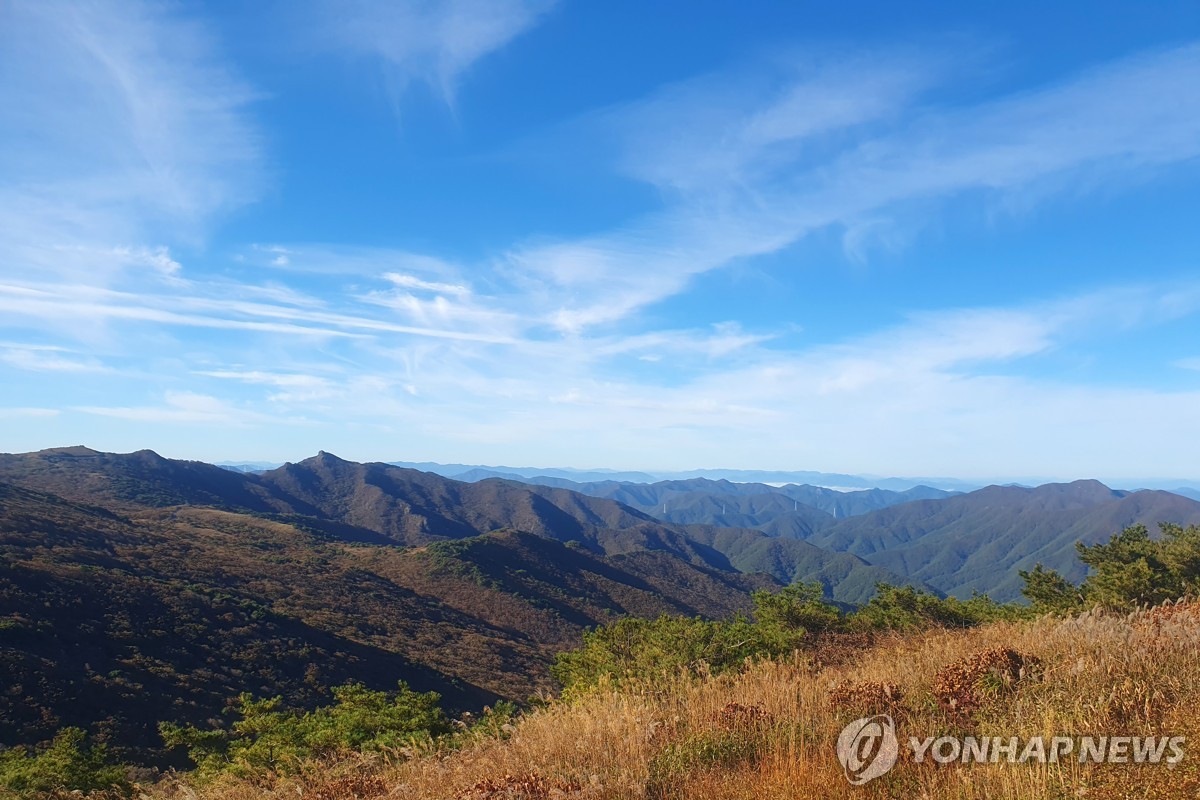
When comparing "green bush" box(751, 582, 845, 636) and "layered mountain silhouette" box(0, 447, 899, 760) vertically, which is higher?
"green bush" box(751, 582, 845, 636)

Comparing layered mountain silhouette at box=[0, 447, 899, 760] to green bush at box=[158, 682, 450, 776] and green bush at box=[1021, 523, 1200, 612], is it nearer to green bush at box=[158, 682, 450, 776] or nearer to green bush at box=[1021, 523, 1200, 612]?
green bush at box=[158, 682, 450, 776]

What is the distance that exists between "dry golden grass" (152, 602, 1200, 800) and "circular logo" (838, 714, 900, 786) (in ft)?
0.30

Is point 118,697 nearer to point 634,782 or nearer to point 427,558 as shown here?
point 634,782

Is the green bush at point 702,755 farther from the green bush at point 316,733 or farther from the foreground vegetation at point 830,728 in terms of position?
the green bush at point 316,733

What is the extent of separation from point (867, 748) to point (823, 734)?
0.53 m

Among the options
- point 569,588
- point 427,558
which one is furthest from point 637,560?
point 427,558

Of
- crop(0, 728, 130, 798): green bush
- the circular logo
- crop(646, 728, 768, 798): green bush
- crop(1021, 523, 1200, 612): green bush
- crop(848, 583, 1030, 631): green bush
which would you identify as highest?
the circular logo

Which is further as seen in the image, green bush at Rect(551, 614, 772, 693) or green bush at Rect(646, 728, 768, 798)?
green bush at Rect(551, 614, 772, 693)

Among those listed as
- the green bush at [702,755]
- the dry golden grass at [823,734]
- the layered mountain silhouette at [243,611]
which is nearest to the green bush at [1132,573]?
the dry golden grass at [823,734]

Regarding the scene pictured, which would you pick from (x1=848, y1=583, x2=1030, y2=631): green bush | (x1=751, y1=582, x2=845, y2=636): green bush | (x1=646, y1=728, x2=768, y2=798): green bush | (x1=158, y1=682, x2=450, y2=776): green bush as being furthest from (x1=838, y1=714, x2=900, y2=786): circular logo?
(x1=848, y1=583, x2=1030, y2=631): green bush

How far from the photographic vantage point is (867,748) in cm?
488

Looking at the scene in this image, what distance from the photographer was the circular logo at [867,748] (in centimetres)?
445

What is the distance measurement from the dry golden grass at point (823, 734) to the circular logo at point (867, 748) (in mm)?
92

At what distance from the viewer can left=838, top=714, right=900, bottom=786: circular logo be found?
14.6 feet
